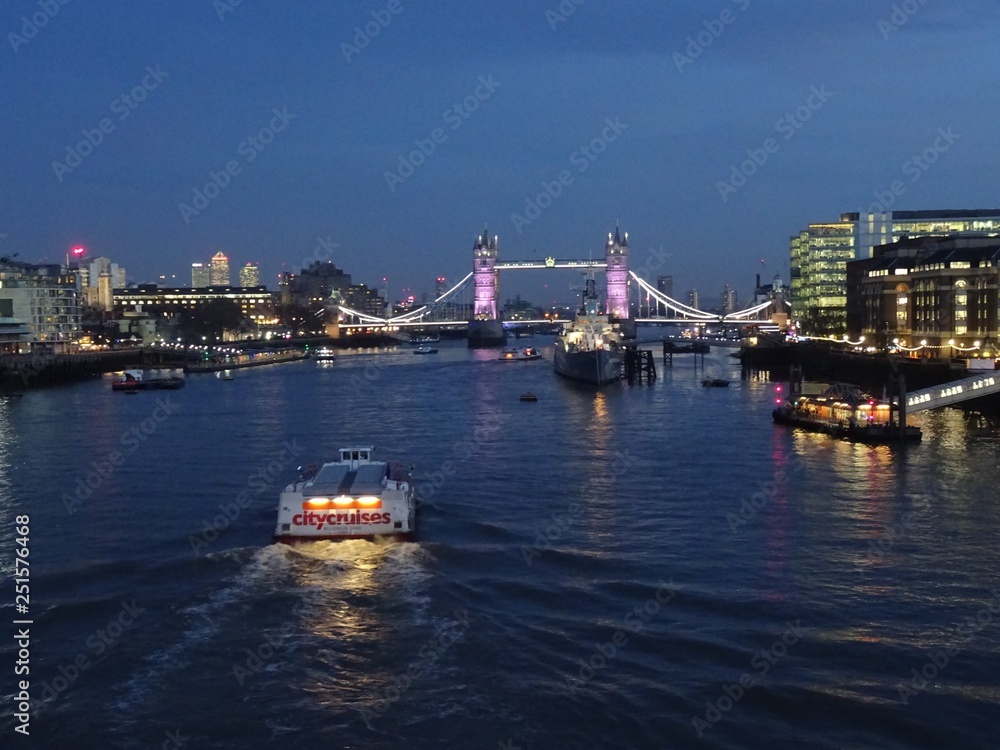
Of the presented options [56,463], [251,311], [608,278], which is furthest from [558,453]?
[251,311]

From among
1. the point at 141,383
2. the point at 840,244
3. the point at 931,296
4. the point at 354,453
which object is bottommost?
the point at 141,383

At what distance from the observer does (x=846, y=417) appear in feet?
61.4

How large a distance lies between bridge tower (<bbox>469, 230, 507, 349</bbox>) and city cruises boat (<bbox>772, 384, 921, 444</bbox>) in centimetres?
5635

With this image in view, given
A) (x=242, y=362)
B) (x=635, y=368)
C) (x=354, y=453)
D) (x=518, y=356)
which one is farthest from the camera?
(x=518, y=356)

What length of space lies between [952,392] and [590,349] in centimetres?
1717

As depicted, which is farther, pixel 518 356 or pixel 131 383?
pixel 518 356

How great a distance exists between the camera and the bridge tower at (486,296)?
254ft

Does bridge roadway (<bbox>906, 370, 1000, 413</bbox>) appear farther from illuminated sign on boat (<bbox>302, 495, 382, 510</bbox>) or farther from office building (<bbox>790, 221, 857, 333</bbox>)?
office building (<bbox>790, 221, 857, 333</bbox>)

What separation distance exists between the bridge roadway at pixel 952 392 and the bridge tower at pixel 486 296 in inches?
2250

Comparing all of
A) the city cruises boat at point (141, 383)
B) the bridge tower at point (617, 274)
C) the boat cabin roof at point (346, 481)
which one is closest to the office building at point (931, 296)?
the boat cabin roof at point (346, 481)

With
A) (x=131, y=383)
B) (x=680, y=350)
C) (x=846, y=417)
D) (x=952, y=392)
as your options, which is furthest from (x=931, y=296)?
(x=131, y=383)

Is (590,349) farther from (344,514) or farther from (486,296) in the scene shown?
(486,296)

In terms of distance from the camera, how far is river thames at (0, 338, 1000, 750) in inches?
235

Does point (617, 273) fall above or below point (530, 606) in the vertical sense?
above
